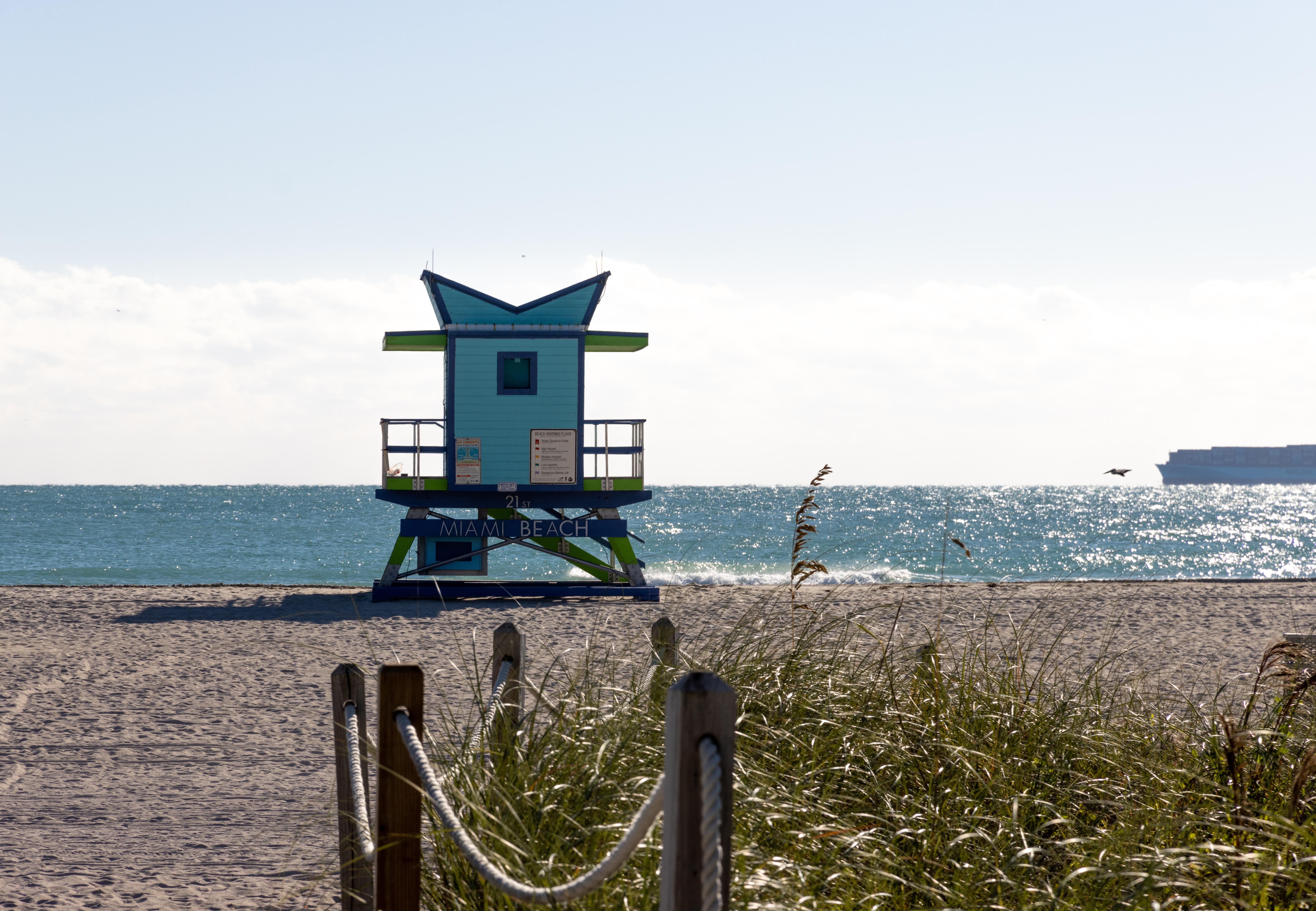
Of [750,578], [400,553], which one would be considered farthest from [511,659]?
[750,578]

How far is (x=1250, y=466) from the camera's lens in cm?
17538

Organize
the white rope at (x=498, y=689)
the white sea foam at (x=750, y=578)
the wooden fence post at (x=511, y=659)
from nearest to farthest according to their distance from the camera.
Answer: the white rope at (x=498, y=689) → the wooden fence post at (x=511, y=659) → the white sea foam at (x=750, y=578)

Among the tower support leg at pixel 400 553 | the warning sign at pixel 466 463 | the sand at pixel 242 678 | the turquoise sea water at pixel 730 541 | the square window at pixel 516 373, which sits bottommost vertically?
the turquoise sea water at pixel 730 541

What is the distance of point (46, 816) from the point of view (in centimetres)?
523

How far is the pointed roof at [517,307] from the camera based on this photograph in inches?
623

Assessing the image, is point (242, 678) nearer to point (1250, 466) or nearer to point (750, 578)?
point (750, 578)

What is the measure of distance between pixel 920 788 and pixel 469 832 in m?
1.80

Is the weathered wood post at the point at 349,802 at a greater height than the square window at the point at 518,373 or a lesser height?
lesser

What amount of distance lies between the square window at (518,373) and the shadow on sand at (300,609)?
11.0 ft

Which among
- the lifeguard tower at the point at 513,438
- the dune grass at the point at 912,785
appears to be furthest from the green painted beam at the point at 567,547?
the dune grass at the point at 912,785

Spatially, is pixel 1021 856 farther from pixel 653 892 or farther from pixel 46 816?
pixel 46 816

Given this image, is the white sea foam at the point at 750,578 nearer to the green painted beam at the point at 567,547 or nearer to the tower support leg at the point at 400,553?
the green painted beam at the point at 567,547

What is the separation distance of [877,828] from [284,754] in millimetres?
4543

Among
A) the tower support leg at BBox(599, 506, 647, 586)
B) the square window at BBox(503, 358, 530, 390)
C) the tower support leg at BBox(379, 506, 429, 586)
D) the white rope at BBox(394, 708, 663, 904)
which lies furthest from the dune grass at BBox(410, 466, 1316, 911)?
the tower support leg at BBox(379, 506, 429, 586)
